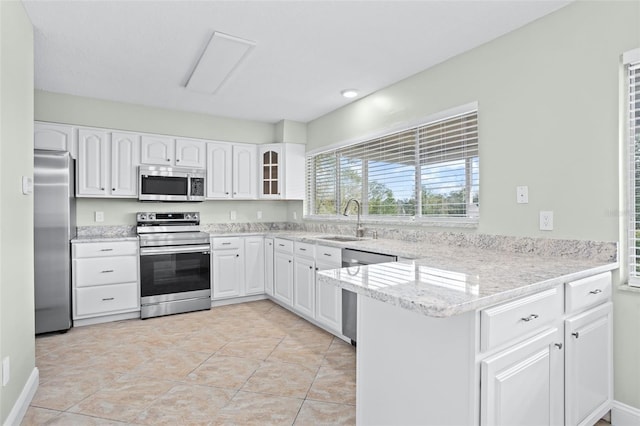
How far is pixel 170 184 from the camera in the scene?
424cm

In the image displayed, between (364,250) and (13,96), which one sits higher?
(13,96)

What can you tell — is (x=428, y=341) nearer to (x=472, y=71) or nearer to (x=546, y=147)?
(x=546, y=147)

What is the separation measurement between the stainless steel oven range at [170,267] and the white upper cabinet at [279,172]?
112 centimetres

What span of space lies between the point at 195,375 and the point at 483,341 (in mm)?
2089

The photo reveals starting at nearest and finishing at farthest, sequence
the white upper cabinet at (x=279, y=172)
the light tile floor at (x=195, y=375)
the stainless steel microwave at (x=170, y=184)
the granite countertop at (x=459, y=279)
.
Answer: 1. the granite countertop at (x=459, y=279)
2. the light tile floor at (x=195, y=375)
3. the stainless steel microwave at (x=170, y=184)
4. the white upper cabinet at (x=279, y=172)

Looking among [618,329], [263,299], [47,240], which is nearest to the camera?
[618,329]

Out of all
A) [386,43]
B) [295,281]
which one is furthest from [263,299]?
[386,43]

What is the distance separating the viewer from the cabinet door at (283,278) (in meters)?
4.00

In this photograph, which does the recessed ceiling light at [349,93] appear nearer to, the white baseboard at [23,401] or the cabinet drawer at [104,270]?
the cabinet drawer at [104,270]

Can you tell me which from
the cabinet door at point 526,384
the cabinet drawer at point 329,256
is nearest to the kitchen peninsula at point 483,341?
the cabinet door at point 526,384

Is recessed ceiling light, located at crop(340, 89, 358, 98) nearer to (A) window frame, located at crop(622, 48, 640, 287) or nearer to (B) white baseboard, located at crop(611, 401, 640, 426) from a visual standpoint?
(A) window frame, located at crop(622, 48, 640, 287)

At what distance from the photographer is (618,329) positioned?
1948 millimetres

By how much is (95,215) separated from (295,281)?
2438 millimetres

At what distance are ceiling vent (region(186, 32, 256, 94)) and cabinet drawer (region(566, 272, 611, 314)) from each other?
2.54 m
